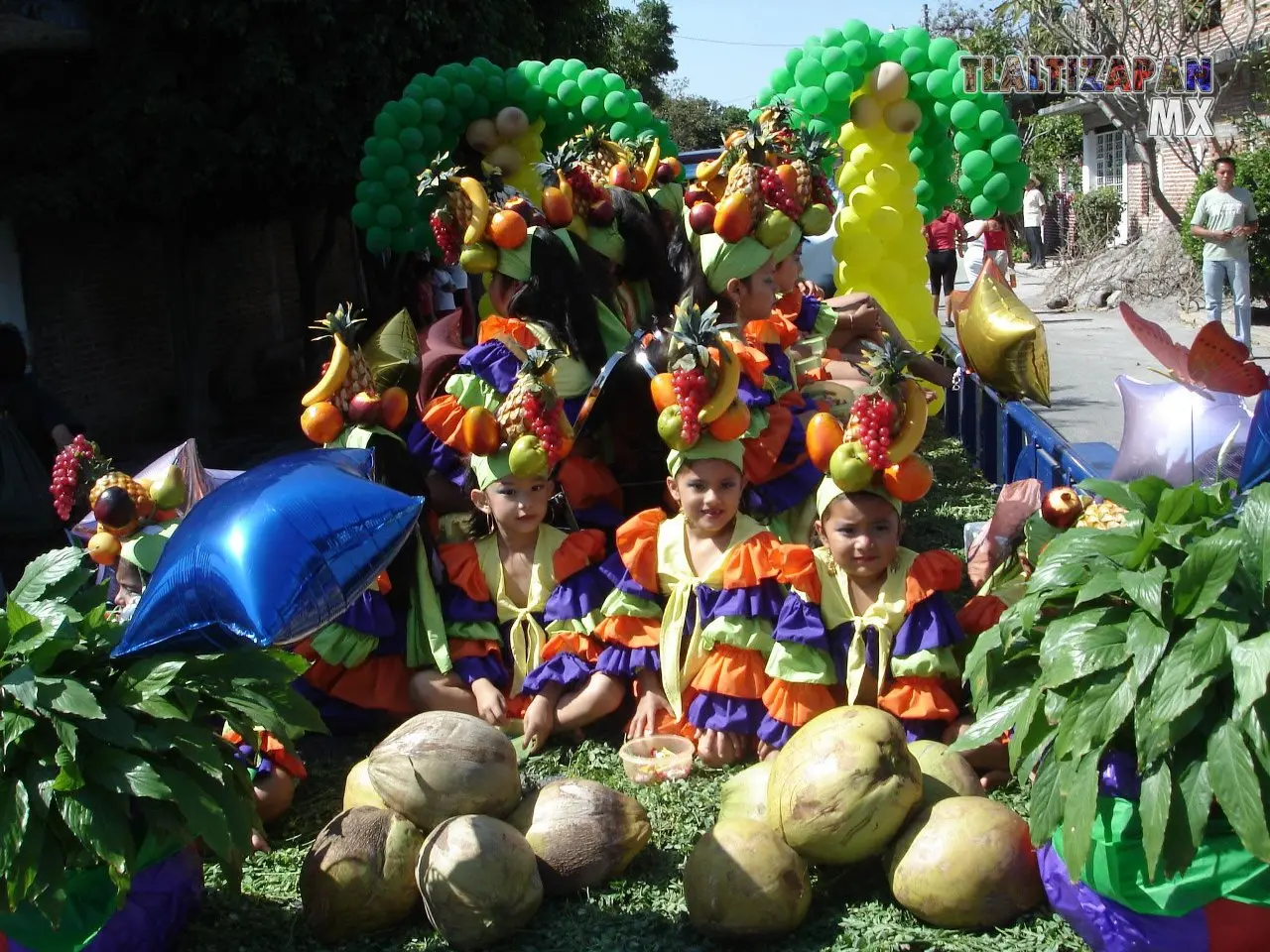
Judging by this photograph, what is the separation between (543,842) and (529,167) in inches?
166

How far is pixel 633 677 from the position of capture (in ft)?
13.6

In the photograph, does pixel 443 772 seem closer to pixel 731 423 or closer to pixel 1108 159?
pixel 731 423

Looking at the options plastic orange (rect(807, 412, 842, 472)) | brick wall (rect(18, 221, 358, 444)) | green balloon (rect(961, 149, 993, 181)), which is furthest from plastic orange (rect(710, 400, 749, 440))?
brick wall (rect(18, 221, 358, 444))

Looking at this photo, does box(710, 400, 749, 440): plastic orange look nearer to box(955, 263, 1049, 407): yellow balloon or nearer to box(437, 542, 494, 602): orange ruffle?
box(437, 542, 494, 602): orange ruffle

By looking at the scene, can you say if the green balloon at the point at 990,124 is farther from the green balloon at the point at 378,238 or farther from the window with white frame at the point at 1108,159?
the window with white frame at the point at 1108,159

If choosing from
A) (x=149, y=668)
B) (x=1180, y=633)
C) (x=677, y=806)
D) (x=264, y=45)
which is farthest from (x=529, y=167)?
(x=1180, y=633)

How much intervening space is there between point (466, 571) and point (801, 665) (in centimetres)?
122

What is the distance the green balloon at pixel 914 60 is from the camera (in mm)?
6066

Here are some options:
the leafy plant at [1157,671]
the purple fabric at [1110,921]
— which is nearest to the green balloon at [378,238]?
the leafy plant at [1157,671]

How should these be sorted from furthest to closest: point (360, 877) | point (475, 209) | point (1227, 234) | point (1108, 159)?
point (1108, 159) < point (1227, 234) < point (475, 209) < point (360, 877)

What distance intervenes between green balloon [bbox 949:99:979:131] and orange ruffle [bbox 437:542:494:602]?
316cm

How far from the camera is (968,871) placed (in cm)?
286

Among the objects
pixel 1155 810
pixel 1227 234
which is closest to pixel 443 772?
pixel 1155 810

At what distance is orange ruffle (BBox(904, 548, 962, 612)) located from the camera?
12.1 ft
